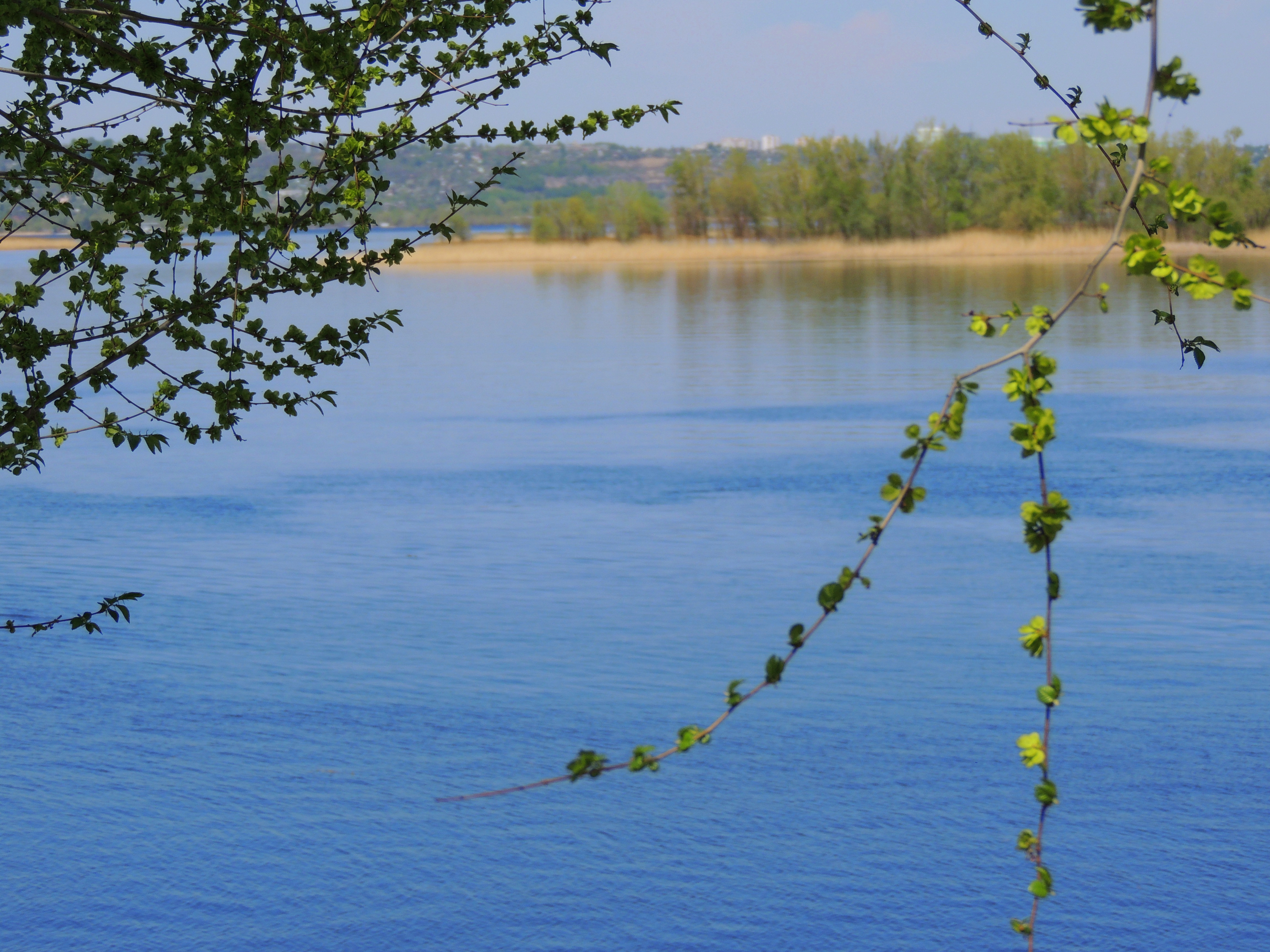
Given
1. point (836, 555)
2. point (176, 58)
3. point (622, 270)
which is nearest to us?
point (176, 58)

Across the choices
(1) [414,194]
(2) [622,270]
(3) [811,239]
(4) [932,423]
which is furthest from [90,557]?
(1) [414,194]

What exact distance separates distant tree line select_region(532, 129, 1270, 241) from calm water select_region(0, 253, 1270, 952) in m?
63.4

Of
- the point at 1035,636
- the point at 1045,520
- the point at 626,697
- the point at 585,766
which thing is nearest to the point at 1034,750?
the point at 1035,636

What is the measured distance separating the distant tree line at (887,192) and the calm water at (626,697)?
208 feet

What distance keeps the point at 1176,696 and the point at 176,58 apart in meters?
5.70

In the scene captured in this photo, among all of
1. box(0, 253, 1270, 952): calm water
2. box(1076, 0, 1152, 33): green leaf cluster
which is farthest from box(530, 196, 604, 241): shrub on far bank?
box(1076, 0, 1152, 33): green leaf cluster

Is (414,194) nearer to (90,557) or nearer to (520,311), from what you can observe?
(520,311)

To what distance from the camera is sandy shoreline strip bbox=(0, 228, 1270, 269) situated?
2660 inches

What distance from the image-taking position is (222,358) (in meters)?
4.58

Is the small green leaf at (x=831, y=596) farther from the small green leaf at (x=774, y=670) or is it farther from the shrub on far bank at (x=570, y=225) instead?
the shrub on far bank at (x=570, y=225)

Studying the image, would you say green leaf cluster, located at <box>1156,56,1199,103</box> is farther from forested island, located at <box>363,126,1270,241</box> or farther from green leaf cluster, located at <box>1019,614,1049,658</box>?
forested island, located at <box>363,126,1270,241</box>

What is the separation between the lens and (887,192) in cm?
8356

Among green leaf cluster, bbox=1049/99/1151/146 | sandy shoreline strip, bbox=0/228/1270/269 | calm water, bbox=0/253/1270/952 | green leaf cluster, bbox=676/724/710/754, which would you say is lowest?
calm water, bbox=0/253/1270/952

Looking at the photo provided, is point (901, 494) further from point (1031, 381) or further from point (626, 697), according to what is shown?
point (626, 697)
